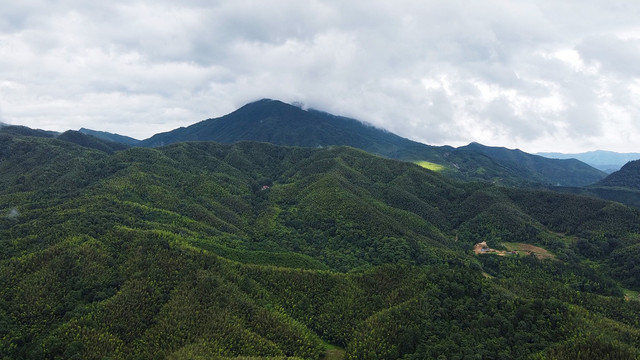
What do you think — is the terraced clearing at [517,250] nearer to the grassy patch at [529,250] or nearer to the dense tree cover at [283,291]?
the grassy patch at [529,250]

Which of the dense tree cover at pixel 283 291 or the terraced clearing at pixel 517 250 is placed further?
the terraced clearing at pixel 517 250

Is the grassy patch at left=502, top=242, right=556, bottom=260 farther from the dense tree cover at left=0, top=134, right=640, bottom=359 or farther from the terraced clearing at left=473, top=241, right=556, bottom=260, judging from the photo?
the dense tree cover at left=0, top=134, right=640, bottom=359

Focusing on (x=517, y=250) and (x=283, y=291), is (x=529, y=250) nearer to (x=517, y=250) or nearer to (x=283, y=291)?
(x=517, y=250)

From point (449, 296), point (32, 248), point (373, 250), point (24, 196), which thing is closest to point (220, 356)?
point (449, 296)

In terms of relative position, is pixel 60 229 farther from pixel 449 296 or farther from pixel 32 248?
pixel 449 296

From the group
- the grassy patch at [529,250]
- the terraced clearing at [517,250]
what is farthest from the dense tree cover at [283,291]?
the grassy patch at [529,250]

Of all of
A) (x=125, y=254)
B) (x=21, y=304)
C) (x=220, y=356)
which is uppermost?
(x=125, y=254)

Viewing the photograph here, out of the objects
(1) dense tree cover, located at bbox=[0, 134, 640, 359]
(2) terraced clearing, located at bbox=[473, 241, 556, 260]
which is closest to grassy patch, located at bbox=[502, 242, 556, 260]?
(2) terraced clearing, located at bbox=[473, 241, 556, 260]

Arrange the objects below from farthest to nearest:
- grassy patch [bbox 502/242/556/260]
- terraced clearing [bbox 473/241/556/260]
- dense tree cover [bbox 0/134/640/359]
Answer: terraced clearing [bbox 473/241/556/260] → grassy patch [bbox 502/242/556/260] → dense tree cover [bbox 0/134/640/359]

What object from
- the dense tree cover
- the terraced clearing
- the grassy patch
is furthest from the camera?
the terraced clearing
